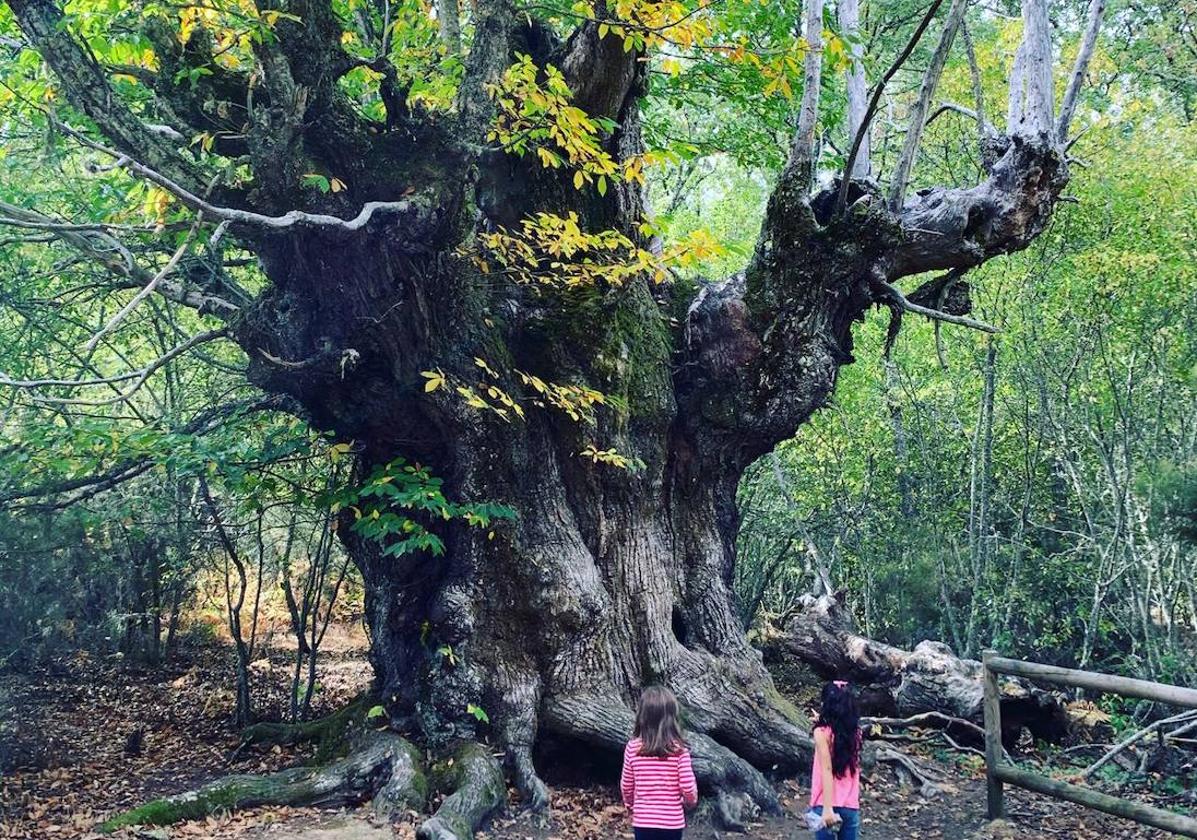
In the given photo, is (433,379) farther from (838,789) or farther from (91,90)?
(838,789)

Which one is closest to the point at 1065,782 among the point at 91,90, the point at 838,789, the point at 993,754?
the point at 993,754

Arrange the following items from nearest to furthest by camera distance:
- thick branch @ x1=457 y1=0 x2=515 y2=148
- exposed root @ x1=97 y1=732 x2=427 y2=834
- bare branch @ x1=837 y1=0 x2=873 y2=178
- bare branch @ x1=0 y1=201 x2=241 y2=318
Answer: exposed root @ x1=97 y1=732 x2=427 y2=834
thick branch @ x1=457 y1=0 x2=515 y2=148
bare branch @ x1=0 y1=201 x2=241 y2=318
bare branch @ x1=837 y1=0 x2=873 y2=178

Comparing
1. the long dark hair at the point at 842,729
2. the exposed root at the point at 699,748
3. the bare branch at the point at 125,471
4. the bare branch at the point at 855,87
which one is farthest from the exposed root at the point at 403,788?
the bare branch at the point at 855,87

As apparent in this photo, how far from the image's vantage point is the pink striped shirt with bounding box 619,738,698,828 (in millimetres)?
4004

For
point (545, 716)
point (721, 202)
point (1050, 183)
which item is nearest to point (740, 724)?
point (545, 716)

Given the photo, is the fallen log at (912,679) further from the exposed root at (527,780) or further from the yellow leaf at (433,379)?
the yellow leaf at (433,379)

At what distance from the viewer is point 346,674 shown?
1183 cm

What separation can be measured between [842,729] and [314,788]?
3.60 m

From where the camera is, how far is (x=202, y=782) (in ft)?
22.3

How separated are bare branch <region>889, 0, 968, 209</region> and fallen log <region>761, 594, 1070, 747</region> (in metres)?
4.66

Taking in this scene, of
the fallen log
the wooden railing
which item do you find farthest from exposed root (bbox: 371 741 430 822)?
the fallen log

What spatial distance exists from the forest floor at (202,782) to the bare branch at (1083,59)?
17.2 feet

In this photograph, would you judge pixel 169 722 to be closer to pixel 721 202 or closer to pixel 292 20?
pixel 292 20

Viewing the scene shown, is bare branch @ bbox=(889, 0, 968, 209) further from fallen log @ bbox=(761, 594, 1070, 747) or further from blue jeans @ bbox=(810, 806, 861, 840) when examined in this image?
fallen log @ bbox=(761, 594, 1070, 747)
